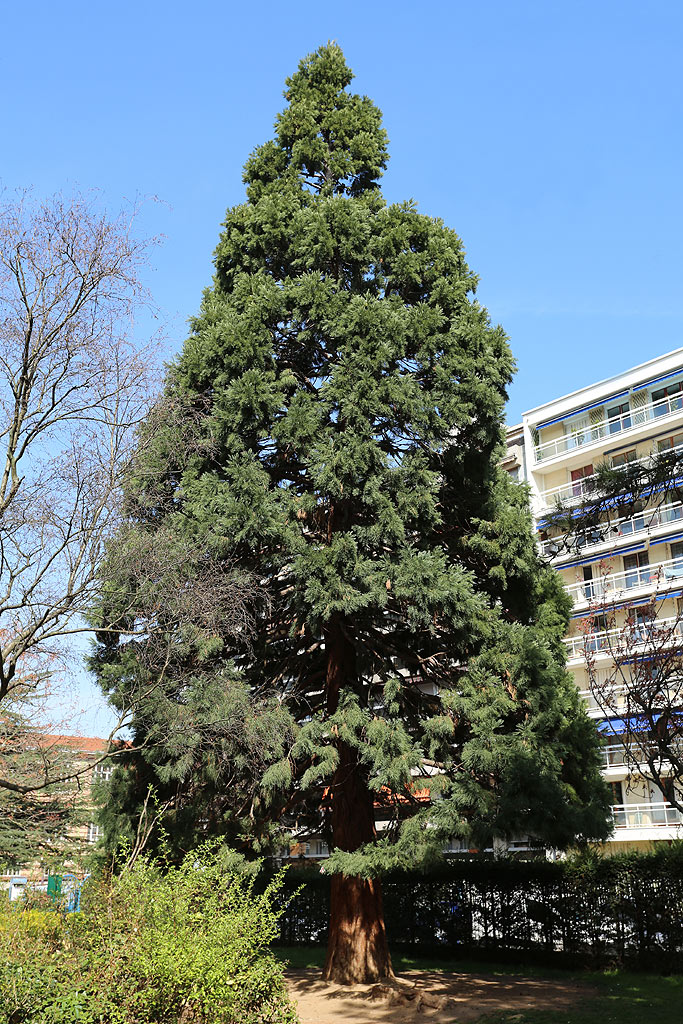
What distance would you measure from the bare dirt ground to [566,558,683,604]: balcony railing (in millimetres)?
18303

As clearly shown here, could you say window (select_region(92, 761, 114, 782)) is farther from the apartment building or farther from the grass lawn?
the apartment building

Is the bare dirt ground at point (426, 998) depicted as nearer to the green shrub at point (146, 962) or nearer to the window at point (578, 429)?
the green shrub at point (146, 962)

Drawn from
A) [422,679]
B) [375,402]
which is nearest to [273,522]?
[375,402]

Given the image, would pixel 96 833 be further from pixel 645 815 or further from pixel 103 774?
pixel 645 815

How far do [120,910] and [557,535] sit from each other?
487 centimetres

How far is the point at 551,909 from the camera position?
44.0ft

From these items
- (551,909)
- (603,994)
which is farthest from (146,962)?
(551,909)

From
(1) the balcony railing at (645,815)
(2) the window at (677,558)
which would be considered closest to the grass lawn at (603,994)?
(1) the balcony railing at (645,815)

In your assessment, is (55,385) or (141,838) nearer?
(55,385)

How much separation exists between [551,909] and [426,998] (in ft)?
12.7

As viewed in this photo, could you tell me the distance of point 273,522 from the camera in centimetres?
1122

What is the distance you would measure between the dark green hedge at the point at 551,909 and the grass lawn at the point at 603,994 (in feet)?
1.12

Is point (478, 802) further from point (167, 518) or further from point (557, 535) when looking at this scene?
point (167, 518)

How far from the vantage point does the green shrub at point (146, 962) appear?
18.3 ft
